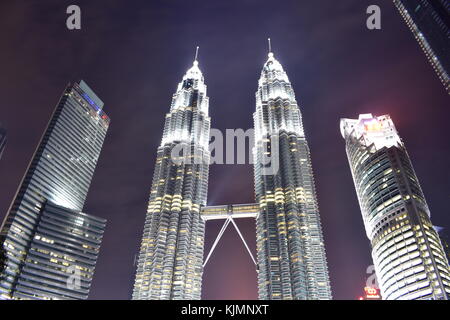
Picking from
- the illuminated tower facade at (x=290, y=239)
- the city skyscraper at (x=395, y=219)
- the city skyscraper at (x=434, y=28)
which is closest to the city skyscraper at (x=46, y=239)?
the illuminated tower facade at (x=290, y=239)

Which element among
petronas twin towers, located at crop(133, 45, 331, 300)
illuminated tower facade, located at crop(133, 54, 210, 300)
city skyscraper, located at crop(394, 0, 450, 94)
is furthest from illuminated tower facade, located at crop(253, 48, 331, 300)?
city skyscraper, located at crop(394, 0, 450, 94)

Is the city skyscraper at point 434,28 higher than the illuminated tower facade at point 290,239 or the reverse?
higher

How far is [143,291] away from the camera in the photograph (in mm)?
167250

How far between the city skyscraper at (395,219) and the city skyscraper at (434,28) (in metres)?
44.4

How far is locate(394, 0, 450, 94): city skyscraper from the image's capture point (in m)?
137

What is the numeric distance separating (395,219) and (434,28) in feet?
268

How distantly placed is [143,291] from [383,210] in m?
119

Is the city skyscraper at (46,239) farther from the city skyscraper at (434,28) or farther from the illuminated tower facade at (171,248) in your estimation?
the city skyscraper at (434,28)

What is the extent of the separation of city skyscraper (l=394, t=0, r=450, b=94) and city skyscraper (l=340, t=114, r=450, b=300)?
1748 inches

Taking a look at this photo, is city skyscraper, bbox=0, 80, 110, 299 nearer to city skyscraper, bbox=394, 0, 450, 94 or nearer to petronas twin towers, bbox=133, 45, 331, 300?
A: petronas twin towers, bbox=133, 45, 331, 300

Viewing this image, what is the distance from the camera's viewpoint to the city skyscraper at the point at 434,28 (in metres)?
137

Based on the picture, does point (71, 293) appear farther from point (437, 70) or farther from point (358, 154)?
point (437, 70)

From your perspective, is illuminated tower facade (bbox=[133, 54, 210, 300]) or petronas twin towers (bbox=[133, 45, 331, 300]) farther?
illuminated tower facade (bbox=[133, 54, 210, 300])
